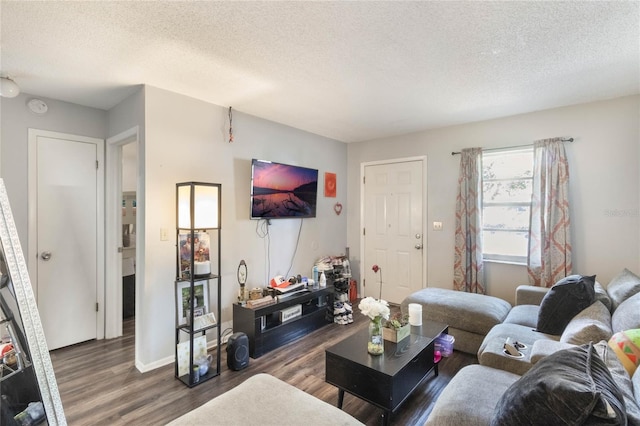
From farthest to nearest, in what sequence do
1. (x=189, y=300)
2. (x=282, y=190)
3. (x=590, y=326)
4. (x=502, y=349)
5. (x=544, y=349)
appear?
1. (x=282, y=190)
2. (x=189, y=300)
3. (x=502, y=349)
4. (x=590, y=326)
5. (x=544, y=349)

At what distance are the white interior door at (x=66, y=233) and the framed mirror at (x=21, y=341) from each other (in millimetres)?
2027

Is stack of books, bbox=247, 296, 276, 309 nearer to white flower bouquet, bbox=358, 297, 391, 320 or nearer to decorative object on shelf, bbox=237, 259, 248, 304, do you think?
decorative object on shelf, bbox=237, 259, 248, 304

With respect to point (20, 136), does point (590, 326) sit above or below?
below

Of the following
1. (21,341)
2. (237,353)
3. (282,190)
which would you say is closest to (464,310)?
(237,353)

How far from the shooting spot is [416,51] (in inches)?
85.0

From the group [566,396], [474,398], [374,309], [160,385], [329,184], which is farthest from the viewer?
[329,184]

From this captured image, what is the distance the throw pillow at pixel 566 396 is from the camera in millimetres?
916

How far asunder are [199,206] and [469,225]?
3086 mm

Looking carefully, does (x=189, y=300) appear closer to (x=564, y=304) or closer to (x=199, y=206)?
(x=199, y=206)

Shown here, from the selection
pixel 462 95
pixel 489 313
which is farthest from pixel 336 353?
pixel 462 95

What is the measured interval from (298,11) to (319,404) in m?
2.02

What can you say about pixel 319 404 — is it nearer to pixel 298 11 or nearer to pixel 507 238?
pixel 298 11

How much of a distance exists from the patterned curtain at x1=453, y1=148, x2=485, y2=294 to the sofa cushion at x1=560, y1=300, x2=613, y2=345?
62.4 inches

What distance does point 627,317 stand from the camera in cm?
177
